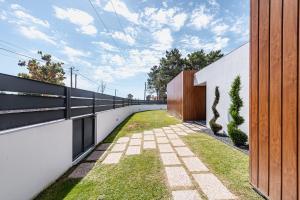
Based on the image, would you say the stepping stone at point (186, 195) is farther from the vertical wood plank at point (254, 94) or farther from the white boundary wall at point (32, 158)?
the white boundary wall at point (32, 158)

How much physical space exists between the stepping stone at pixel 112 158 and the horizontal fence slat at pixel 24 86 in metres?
1.73

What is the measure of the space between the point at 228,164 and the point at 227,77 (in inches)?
150

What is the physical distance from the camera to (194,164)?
3531 mm

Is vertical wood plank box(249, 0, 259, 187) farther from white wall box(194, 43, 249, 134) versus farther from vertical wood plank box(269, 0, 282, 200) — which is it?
white wall box(194, 43, 249, 134)

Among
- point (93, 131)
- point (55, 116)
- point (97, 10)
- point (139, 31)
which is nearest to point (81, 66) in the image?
point (139, 31)

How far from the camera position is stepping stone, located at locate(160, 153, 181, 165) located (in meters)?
3.63

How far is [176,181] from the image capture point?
9.09ft

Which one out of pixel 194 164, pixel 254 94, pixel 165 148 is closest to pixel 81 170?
pixel 194 164

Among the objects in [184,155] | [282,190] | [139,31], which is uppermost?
[139,31]

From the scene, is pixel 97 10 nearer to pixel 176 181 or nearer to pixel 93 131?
pixel 93 131

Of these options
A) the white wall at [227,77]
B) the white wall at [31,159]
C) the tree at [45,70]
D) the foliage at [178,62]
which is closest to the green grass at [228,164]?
the white wall at [227,77]

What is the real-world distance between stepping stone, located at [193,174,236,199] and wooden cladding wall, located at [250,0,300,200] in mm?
437

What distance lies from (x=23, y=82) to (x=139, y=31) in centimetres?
901

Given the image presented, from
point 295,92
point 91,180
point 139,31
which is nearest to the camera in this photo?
point 295,92
